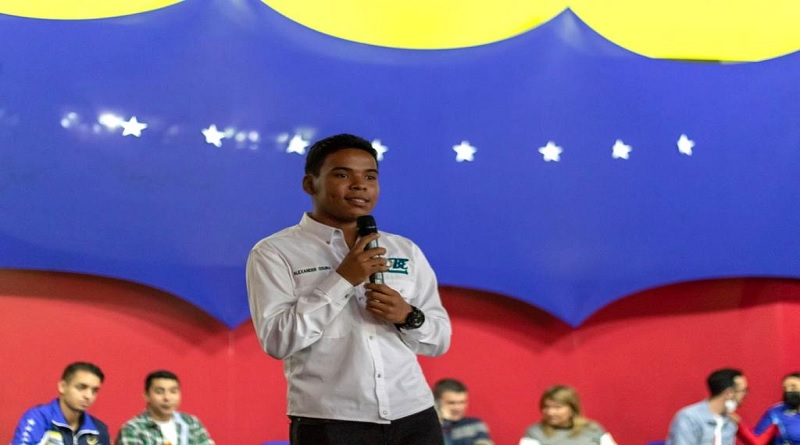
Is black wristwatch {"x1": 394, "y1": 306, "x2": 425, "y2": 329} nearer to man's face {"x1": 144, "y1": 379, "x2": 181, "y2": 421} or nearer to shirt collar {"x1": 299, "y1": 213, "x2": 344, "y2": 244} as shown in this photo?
shirt collar {"x1": 299, "y1": 213, "x2": 344, "y2": 244}

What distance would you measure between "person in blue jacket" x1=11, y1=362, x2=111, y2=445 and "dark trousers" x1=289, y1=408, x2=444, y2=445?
2.06m

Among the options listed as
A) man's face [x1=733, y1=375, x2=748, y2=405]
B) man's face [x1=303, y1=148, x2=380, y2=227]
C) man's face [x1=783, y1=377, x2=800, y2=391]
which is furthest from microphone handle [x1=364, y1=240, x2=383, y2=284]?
man's face [x1=783, y1=377, x2=800, y2=391]

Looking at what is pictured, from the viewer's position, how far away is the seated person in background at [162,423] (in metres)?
3.65

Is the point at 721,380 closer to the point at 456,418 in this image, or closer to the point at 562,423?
the point at 562,423

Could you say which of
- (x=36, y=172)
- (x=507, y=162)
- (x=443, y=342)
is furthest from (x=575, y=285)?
(x=443, y=342)

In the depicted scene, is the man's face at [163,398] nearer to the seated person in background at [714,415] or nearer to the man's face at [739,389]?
the seated person in background at [714,415]

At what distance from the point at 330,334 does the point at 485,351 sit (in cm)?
269

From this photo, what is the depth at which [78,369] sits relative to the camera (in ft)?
12.2

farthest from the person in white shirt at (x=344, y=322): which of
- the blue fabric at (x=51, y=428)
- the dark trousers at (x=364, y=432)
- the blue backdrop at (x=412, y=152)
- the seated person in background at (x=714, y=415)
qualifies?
the seated person in background at (x=714, y=415)

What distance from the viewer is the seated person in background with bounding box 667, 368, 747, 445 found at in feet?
14.4

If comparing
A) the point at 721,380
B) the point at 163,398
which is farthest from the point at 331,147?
the point at 721,380

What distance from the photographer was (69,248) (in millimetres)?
3883

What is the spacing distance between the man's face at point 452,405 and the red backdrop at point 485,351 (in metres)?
0.36

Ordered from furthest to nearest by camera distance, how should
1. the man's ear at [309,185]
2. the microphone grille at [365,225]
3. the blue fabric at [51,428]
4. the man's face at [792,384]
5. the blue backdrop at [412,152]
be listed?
the man's face at [792,384] → the blue backdrop at [412,152] → the blue fabric at [51,428] → the man's ear at [309,185] → the microphone grille at [365,225]
